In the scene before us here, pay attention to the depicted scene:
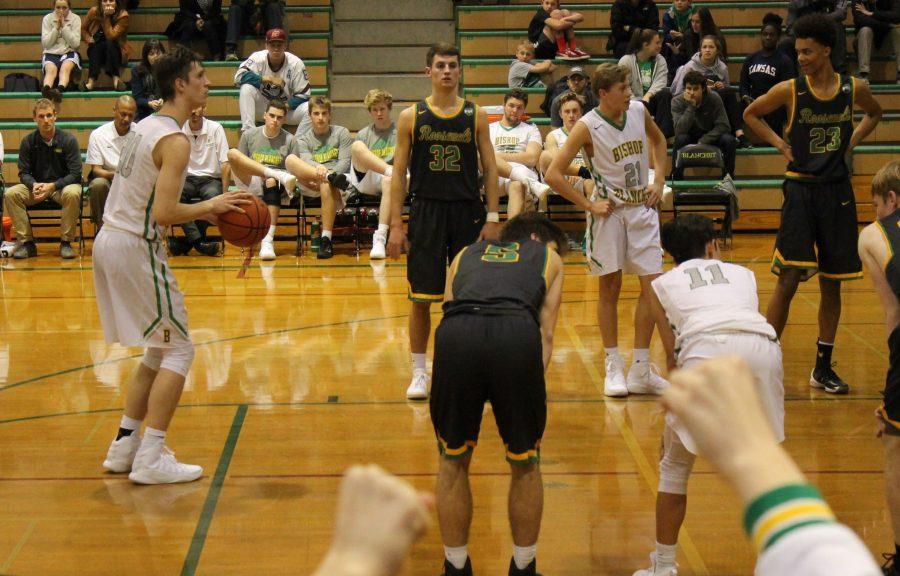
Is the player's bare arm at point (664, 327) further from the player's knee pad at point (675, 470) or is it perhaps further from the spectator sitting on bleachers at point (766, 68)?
the spectator sitting on bleachers at point (766, 68)

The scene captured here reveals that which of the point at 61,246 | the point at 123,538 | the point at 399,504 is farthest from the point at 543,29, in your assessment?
the point at 399,504

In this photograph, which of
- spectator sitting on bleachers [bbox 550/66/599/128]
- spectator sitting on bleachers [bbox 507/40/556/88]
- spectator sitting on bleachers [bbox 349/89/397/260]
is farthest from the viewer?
spectator sitting on bleachers [bbox 507/40/556/88]

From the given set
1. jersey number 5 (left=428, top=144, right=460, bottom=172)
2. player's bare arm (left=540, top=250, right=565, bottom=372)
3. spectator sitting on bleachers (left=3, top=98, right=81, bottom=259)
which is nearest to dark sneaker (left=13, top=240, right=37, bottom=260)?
spectator sitting on bleachers (left=3, top=98, right=81, bottom=259)

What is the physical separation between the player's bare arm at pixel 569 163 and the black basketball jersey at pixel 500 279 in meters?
2.05

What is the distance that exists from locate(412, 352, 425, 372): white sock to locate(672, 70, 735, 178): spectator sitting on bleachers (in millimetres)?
6271

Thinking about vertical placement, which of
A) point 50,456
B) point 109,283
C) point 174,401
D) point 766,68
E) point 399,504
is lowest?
point 50,456

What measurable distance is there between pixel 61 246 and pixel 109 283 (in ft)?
21.9

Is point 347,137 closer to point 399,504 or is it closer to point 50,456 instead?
point 50,456

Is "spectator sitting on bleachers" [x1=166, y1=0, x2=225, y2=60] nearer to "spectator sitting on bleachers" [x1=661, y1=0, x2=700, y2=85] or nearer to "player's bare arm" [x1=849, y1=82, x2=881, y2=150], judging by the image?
"spectator sitting on bleachers" [x1=661, y1=0, x2=700, y2=85]

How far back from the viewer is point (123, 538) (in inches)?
174

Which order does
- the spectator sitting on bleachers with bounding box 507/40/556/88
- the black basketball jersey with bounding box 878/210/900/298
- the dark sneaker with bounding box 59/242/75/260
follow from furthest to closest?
the spectator sitting on bleachers with bounding box 507/40/556/88
the dark sneaker with bounding box 59/242/75/260
the black basketball jersey with bounding box 878/210/900/298

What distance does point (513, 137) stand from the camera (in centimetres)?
1134

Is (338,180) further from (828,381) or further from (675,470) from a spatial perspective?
(675,470)

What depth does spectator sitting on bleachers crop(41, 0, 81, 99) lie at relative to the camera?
13.2 meters
